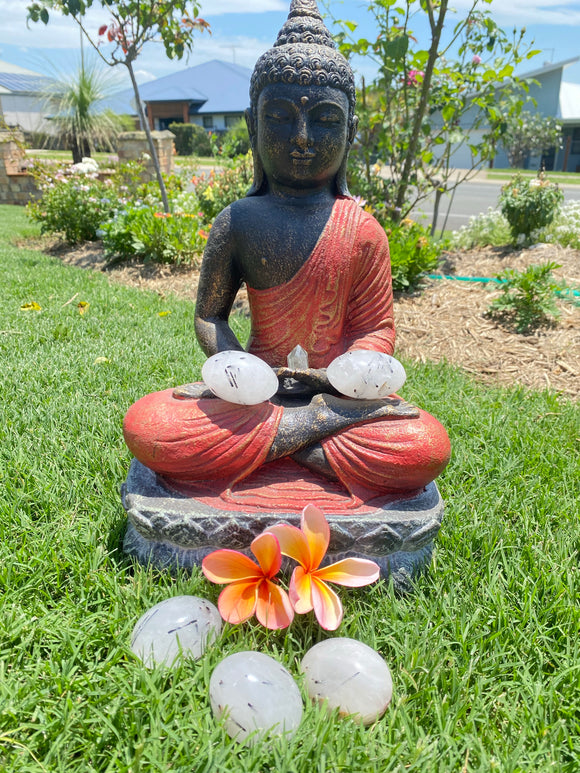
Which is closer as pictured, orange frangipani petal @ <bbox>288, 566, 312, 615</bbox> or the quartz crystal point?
orange frangipani petal @ <bbox>288, 566, 312, 615</bbox>

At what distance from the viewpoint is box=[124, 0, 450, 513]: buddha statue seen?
204cm

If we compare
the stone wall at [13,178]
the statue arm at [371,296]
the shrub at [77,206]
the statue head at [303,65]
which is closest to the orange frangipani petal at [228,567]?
the statue arm at [371,296]

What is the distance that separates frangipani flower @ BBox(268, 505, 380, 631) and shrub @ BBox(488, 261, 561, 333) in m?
3.49

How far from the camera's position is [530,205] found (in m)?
6.25

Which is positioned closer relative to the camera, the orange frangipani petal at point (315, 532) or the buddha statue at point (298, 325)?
the orange frangipani petal at point (315, 532)

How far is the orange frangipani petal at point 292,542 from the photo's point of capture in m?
1.74

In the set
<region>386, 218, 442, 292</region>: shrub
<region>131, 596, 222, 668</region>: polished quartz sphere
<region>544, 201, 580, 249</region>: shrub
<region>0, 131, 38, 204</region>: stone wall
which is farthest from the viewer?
<region>0, 131, 38, 204</region>: stone wall

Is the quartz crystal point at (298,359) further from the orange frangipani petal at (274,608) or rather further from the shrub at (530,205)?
the shrub at (530,205)

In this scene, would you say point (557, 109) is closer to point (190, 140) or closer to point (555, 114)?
point (555, 114)

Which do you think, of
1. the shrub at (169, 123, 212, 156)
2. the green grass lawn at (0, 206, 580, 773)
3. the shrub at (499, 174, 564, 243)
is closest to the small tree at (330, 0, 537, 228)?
the shrub at (499, 174, 564, 243)

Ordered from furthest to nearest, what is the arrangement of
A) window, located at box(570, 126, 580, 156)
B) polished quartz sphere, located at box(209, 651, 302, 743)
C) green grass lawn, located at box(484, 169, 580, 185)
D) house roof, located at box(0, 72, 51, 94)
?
house roof, located at box(0, 72, 51, 94) < window, located at box(570, 126, 580, 156) < green grass lawn, located at box(484, 169, 580, 185) < polished quartz sphere, located at box(209, 651, 302, 743)

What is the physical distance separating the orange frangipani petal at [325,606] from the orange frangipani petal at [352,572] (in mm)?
35

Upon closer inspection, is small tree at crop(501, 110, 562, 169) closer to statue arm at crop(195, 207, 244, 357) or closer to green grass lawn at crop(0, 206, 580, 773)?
green grass lawn at crop(0, 206, 580, 773)

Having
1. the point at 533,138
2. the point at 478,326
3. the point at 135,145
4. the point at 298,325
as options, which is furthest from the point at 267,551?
the point at 533,138
